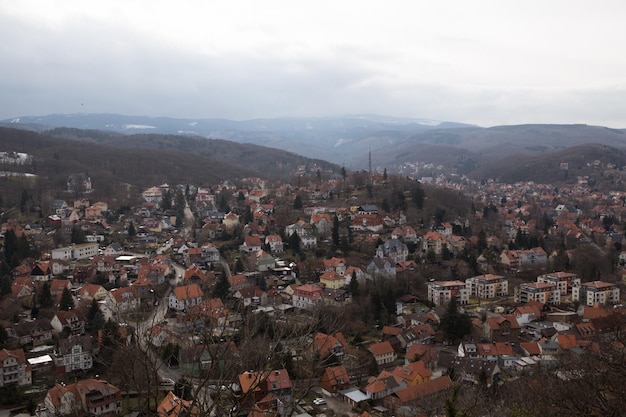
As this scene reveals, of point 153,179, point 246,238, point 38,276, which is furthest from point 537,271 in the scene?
point 153,179

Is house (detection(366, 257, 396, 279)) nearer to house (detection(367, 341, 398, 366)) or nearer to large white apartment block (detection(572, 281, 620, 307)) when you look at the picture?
house (detection(367, 341, 398, 366))

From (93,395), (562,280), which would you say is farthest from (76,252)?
(562,280)

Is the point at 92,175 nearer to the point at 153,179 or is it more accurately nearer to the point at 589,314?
the point at 153,179

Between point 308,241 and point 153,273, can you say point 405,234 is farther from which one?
point 153,273

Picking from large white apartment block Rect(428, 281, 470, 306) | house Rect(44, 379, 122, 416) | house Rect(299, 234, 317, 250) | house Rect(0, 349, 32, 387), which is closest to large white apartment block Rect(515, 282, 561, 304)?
large white apartment block Rect(428, 281, 470, 306)

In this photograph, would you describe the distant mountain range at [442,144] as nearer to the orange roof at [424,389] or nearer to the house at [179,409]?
the orange roof at [424,389]

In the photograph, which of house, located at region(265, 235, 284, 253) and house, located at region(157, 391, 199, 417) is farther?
house, located at region(265, 235, 284, 253)
